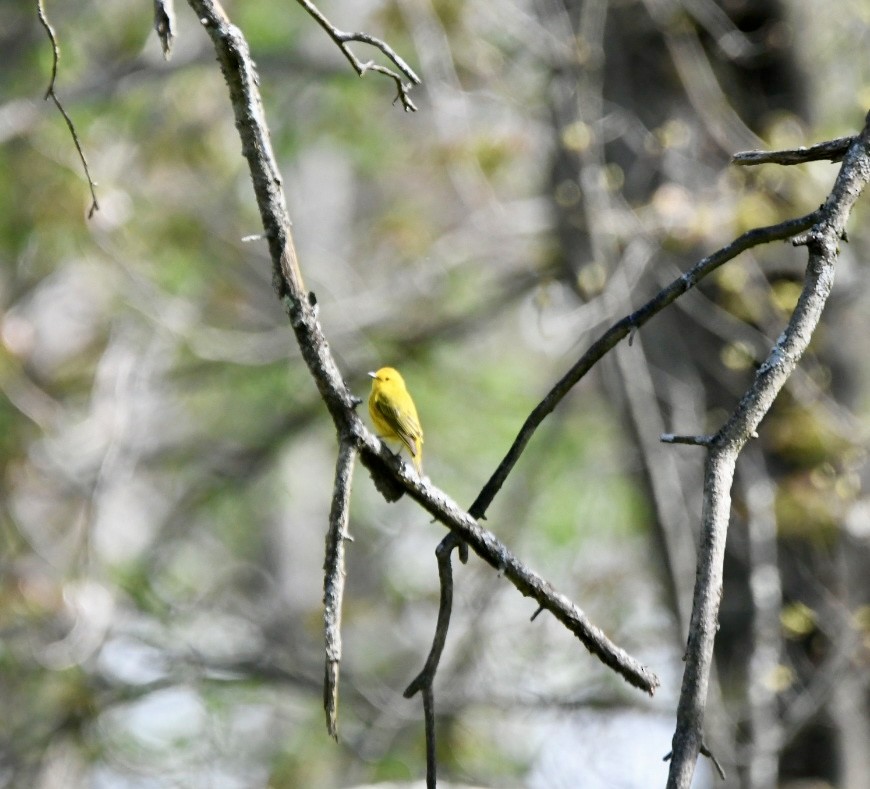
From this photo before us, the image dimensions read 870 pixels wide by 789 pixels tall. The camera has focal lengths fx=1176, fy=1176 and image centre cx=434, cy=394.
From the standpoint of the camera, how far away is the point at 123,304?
10766 mm

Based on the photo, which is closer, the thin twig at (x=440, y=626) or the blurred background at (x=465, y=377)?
the thin twig at (x=440, y=626)

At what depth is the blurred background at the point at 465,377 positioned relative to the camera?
7.07m

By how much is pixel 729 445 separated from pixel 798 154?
517 millimetres

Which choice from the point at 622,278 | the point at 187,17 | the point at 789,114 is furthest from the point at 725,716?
the point at 187,17

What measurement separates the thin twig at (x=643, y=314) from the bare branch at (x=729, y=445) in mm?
56

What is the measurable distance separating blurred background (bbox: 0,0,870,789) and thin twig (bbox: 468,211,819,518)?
4.21 m

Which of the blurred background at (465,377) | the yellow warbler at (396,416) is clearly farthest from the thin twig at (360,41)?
the blurred background at (465,377)

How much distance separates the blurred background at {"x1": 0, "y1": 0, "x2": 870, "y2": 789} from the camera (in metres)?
7.07

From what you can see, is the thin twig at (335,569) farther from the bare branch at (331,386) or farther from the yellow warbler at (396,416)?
the yellow warbler at (396,416)

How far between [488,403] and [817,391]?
208 inches

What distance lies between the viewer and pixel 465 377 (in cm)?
1197

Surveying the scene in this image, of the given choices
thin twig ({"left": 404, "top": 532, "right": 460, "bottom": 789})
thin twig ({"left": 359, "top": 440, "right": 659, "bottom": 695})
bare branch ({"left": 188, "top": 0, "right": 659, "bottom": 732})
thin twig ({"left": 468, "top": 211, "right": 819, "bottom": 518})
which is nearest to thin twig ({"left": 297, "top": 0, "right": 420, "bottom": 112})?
bare branch ({"left": 188, "top": 0, "right": 659, "bottom": 732})

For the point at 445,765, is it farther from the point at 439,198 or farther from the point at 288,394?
the point at 439,198

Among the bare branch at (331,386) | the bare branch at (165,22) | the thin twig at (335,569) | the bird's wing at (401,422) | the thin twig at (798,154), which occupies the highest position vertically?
the bird's wing at (401,422)
